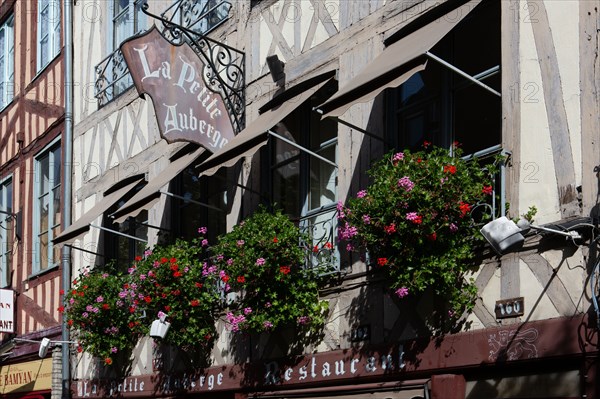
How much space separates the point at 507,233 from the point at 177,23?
647cm

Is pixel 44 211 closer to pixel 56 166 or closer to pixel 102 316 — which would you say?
pixel 56 166

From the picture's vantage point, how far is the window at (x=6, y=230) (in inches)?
657

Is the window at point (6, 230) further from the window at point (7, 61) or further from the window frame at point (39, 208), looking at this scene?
the window at point (7, 61)

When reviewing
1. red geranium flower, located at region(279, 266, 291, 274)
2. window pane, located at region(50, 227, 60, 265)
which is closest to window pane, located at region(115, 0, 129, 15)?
window pane, located at region(50, 227, 60, 265)

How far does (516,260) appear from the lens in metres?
7.06

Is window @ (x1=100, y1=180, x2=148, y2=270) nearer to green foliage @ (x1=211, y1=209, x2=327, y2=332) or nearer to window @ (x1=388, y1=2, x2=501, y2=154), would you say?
green foliage @ (x1=211, y1=209, x2=327, y2=332)

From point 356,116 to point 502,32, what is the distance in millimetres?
1702

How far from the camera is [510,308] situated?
7047 millimetres

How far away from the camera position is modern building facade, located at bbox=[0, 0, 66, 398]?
1466cm

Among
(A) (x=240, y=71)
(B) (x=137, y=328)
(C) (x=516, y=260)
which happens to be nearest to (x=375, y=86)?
(C) (x=516, y=260)

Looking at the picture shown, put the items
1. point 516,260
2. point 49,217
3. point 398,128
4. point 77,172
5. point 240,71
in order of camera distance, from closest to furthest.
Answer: point 516,260 → point 398,128 → point 240,71 → point 77,172 → point 49,217

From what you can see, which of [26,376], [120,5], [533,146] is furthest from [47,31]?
[533,146]

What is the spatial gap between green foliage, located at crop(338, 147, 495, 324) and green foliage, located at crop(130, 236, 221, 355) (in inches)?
109

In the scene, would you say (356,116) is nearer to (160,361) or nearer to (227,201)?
(227,201)
